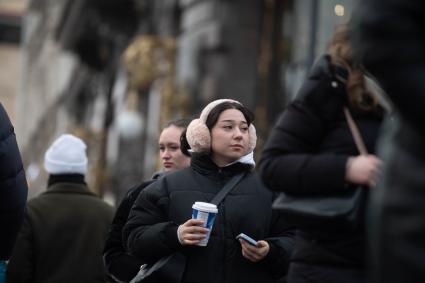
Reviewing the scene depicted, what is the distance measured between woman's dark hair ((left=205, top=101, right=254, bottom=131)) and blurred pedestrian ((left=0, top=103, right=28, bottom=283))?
858mm

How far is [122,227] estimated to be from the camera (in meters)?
6.31

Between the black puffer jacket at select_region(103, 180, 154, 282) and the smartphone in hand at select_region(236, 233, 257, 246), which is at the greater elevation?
the smartphone in hand at select_region(236, 233, 257, 246)

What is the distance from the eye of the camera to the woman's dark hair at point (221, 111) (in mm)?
5223

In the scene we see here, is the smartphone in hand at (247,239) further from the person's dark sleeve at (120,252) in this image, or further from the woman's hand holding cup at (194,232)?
the person's dark sleeve at (120,252)

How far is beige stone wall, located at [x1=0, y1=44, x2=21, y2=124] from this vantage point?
245 ft

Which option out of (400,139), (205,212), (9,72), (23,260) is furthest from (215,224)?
(9,72)

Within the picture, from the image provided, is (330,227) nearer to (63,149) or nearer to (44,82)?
(63,149)

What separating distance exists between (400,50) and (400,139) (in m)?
0.20

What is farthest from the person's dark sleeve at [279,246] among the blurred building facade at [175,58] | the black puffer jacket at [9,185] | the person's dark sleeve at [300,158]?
the blurred building facade at [175,58]

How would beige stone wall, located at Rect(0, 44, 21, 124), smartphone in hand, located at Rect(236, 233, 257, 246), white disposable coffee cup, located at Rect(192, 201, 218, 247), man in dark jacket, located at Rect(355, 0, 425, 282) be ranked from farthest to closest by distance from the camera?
beige stone wall, located at Rect(0, 44, 21, 124) < smartphone in hand, located at Rect(236, 233, 257, 246) < white disposable coffee cup, located at Rect(192, 201, 218, 247) < man in dark jacket, located at Rect(355, 0, 425, 282)

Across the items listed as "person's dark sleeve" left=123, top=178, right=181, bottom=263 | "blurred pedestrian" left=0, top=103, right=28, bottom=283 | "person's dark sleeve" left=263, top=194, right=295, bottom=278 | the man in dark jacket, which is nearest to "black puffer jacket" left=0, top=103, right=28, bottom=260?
"blurred pedestrian" left=0, top=103, right=28, bottom=283

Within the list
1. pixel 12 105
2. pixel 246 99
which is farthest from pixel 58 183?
pixel 12 105

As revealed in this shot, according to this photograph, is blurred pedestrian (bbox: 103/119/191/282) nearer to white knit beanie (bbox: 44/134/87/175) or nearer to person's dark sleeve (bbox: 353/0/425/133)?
white knit beanie (bbox: 44/134/87/175)

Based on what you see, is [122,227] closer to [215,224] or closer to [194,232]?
[215,224]
